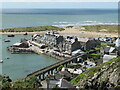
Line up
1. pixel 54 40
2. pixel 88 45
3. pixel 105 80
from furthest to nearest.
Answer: pixel 54 40 < pixel 88 45 < pixel 105 80

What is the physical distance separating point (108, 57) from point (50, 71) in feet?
15.1

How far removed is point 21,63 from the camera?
21.6m

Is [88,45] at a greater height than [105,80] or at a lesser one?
greater

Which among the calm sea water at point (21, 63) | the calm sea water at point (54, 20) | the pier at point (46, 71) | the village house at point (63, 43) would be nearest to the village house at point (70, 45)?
the village house at point (63, 43)

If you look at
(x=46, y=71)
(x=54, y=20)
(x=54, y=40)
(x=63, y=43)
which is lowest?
(x=46, y=71)

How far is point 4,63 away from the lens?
21281 mm

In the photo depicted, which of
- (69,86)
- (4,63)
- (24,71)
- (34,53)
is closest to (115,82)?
(69,86)

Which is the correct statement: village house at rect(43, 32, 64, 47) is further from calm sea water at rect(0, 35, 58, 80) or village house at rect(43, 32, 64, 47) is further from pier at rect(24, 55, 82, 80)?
pier at rect(24, 55, 82, 80)

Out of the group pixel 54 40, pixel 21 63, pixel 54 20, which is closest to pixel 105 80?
pixel 21 63

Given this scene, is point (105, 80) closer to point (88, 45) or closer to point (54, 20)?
point (88, 45)

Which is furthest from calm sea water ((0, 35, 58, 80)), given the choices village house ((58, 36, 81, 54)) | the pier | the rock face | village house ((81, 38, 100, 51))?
the rock face

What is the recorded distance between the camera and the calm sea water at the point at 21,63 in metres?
18.3

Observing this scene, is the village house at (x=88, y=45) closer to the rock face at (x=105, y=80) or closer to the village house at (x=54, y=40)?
the village house at (x=54, y=40)

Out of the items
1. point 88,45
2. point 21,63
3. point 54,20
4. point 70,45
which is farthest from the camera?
point 54,20
